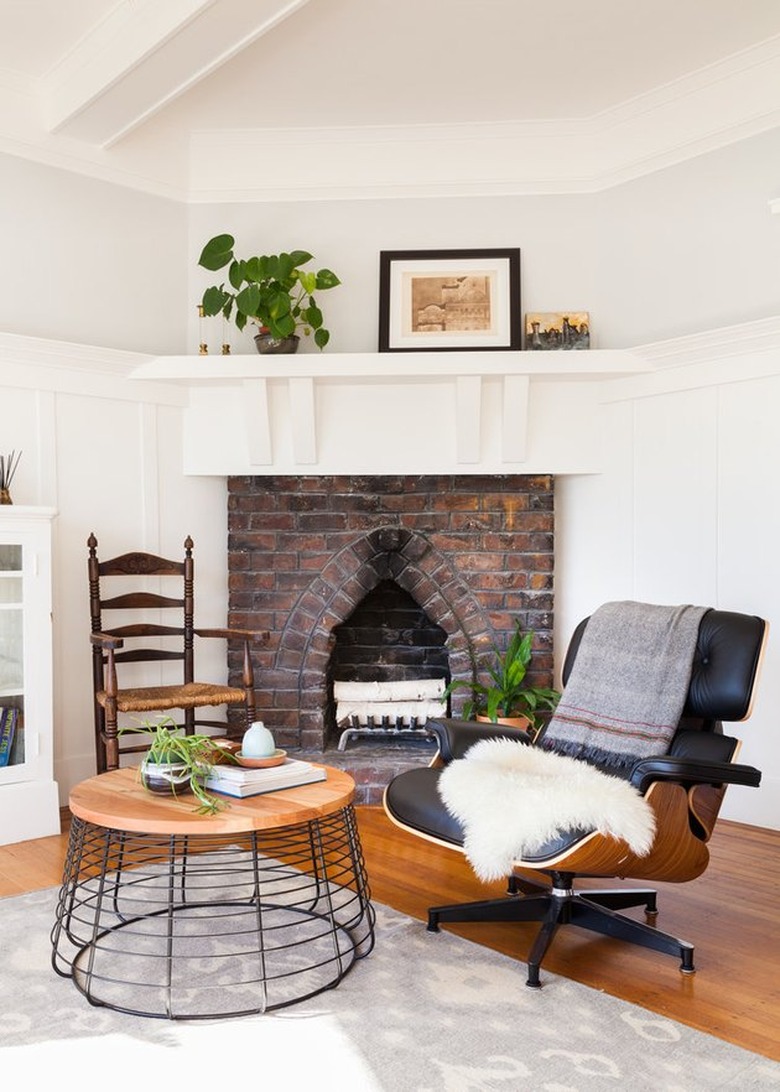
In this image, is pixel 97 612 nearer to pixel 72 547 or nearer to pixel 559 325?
pixel 72 547

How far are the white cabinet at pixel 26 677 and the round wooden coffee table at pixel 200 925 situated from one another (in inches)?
30.0

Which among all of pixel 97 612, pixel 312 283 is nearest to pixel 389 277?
pixel 312 283

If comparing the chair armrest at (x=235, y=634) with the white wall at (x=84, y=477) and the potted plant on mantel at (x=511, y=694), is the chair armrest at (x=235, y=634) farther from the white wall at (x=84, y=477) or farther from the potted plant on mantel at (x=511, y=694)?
the potted plant on mantel at (x=511, y=694)

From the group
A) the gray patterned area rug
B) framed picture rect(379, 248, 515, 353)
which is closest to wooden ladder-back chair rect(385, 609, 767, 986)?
the gray patterned area rug

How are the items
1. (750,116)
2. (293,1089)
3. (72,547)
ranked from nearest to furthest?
1. (293,1089)
2. (750,116)
3. (72,547)

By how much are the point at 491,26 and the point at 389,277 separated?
1.12 metres

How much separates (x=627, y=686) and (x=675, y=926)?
666 mm

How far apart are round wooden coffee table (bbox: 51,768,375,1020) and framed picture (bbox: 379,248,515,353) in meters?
2.24

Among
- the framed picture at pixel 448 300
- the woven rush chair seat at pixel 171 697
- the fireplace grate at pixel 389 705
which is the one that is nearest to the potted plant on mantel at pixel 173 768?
the woven rush chair seat at pixel 171 697

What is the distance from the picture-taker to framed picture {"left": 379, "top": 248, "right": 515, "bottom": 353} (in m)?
4.12

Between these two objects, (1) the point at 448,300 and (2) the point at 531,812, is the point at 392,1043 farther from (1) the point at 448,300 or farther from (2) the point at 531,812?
(1) the point at 448,300

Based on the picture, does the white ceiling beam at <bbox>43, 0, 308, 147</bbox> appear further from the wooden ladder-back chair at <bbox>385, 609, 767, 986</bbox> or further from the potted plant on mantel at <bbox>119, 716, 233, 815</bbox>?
the wooden ladder-back chair at <bbox>385, 609, 767, 986</bbox>

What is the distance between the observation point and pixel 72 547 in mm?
3889

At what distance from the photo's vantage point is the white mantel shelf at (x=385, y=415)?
13.1ft
